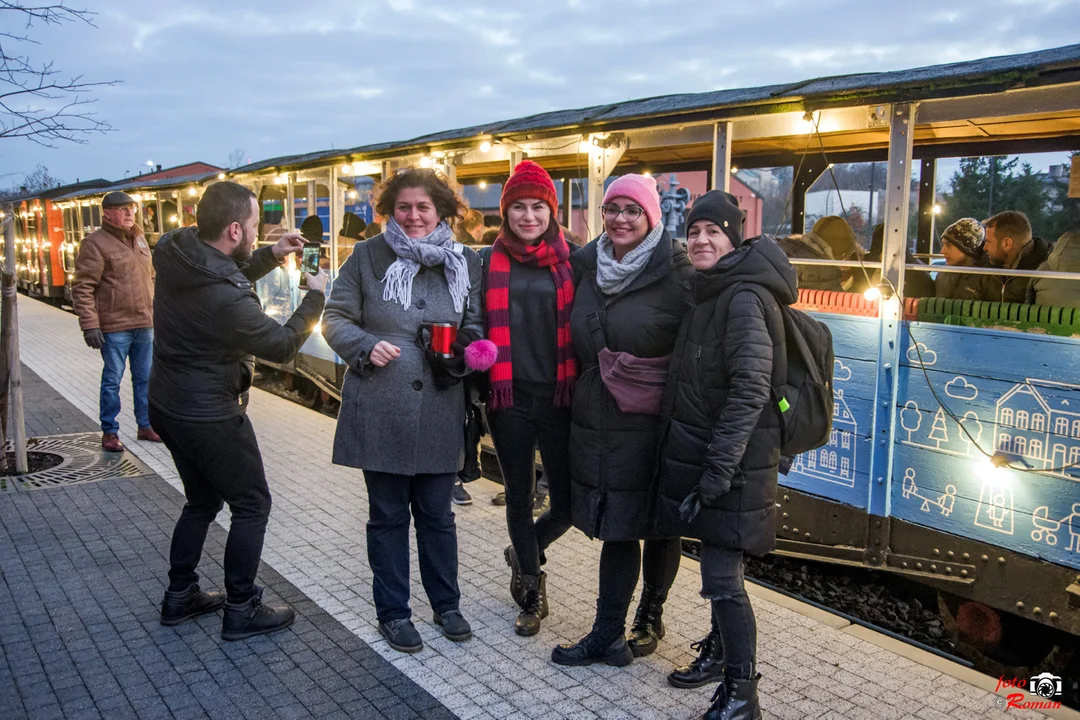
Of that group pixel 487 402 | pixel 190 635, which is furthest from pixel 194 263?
pixel 190 635

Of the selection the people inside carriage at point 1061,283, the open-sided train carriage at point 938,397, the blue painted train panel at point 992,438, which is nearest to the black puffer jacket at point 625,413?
the open-sided train carriage at point 938,397

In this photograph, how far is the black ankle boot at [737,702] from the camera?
→ 3.17 m

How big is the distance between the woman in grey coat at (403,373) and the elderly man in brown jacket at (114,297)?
4375 millimetres

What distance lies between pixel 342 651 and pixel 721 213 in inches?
95.7

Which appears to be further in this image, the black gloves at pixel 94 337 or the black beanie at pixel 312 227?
the black beanie at pixel 312 227

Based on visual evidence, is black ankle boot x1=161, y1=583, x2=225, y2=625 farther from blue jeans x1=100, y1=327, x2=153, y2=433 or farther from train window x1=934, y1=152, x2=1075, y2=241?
train window x1=934, y1=152, x2=1075, y2=241

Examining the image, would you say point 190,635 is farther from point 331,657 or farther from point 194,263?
point 194,263

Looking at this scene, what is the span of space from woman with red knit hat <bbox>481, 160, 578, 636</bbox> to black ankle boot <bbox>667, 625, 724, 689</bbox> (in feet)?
2.72

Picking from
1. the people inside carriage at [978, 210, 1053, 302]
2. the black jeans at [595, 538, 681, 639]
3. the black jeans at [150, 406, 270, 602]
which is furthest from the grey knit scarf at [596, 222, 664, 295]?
the people inside carriage at [978, 210, 1053, 302]

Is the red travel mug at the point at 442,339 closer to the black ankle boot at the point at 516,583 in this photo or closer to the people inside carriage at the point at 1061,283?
the black ankle boot at the point at 516,583

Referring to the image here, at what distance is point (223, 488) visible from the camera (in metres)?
3.87

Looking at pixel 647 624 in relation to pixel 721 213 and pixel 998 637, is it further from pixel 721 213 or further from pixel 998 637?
pixel 998 637

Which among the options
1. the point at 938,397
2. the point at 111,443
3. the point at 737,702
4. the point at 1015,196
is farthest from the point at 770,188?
the point at 737,702

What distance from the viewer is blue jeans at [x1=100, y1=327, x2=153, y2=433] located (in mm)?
7477
